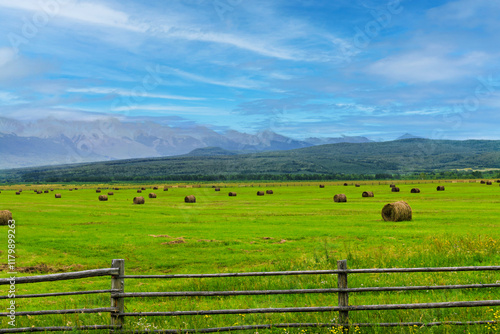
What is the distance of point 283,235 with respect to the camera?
28062 millimetres

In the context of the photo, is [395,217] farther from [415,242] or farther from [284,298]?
[284,298]

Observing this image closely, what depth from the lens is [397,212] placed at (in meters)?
33.9

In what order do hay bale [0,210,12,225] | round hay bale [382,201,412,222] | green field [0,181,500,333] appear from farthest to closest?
1. round hay bale [382,201,412,222]
2. hay bale [0,210,12,225]
3. green field [0,181,500,333]

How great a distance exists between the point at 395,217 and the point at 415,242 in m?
11.2

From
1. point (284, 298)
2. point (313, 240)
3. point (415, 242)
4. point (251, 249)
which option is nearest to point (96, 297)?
point (284, 298)

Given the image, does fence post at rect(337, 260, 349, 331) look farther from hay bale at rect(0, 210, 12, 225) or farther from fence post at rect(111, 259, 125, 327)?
hay bale at rect(0, 210, 12, 225)

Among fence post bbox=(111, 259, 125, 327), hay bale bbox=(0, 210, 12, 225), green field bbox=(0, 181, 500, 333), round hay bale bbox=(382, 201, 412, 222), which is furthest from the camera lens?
round hay bale bbox=(382, 201, 412, 222)

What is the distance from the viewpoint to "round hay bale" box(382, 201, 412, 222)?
3394 cm

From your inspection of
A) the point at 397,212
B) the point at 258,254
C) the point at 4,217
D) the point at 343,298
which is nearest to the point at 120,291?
the point at 343,298

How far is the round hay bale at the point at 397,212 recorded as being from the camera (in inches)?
1336

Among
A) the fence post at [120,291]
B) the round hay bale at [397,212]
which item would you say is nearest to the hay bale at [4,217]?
the fence post at [120,291]

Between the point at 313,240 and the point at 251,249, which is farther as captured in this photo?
the point at 313,240

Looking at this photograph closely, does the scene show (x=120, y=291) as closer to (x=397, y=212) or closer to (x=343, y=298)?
(x=343, y=298)

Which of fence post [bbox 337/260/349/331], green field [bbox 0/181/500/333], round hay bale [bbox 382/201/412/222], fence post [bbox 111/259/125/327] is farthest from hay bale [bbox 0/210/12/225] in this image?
fence post [bbox 337/260/349/331]
